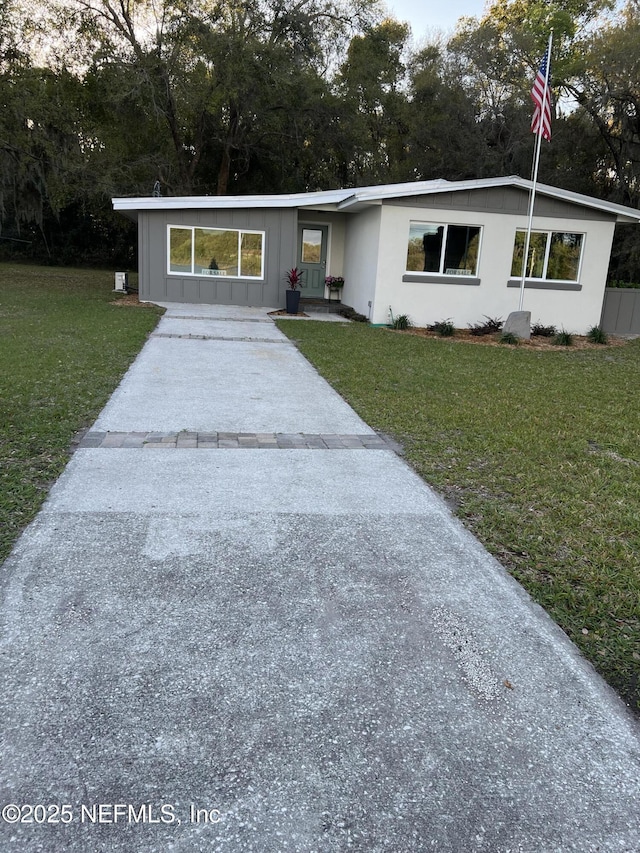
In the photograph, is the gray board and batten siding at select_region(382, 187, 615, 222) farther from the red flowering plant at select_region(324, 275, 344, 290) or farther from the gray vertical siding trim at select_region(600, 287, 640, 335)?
the red flowering plant at select_region(324, 275, 344, 290)

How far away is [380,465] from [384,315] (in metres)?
9.08

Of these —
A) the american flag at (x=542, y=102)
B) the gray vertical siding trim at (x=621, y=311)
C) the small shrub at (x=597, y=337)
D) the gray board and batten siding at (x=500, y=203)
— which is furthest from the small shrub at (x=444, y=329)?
the gray vertical siding trim at (x=621, y=311)

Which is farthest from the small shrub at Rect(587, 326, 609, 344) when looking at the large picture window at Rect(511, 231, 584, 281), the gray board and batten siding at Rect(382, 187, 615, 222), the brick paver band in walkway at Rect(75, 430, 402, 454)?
the brick paver band in walkway at Rect(75, 430, 402, 454)

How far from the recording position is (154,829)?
159 cm

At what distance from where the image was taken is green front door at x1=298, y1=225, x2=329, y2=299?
53.1ft

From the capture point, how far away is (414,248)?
42.4 ft

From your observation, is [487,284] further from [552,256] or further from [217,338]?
[217,338]

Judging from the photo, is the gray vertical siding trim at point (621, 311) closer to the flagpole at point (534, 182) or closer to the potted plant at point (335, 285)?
the flagpole at point (534, 182)

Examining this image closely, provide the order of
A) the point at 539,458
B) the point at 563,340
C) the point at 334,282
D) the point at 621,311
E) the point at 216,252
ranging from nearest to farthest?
the point at 539,458, the point at 563,340, the point at 621,311, the point at 216,252, the point at 334,282

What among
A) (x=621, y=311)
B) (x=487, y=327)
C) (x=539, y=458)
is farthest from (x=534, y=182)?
(x=539, y=458)

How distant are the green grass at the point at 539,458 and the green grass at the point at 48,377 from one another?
8.52ft

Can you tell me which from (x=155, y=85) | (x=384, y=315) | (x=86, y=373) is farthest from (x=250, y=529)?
(x=155, y=85)

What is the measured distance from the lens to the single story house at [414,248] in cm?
1274

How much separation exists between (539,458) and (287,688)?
131 inches
